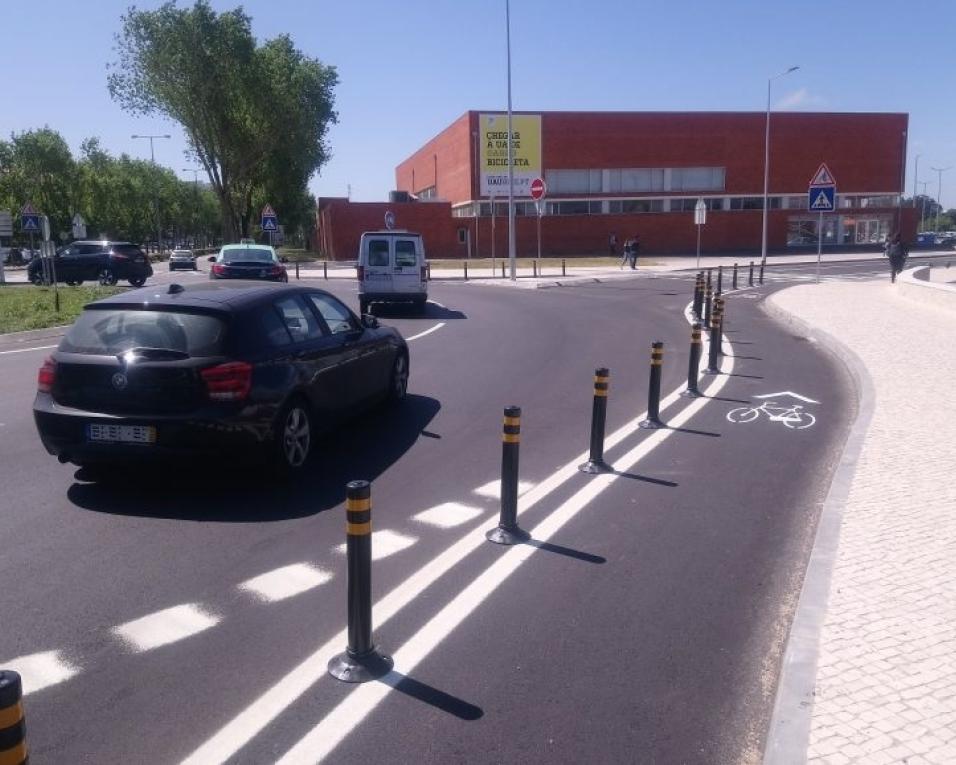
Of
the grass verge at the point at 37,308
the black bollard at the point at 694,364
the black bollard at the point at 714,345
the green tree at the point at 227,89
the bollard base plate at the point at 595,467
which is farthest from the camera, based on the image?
the green tree at the point at 227,89

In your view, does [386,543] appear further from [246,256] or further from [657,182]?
[657,182]

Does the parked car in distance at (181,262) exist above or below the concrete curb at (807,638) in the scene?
above

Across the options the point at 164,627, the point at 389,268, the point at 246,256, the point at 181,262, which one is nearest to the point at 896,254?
the point at 389,268

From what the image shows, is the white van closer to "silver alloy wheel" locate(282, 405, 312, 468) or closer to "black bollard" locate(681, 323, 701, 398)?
"black bollard" locate(681, 323, 701, 398)

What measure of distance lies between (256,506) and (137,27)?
54.6 metres

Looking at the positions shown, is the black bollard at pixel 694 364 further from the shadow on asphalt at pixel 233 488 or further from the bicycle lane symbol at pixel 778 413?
the shadow on asphalt at pixel 233 488

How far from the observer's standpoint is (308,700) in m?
3.98

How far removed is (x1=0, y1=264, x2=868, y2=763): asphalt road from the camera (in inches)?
148

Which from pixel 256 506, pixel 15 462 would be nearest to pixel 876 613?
pixel 256 506

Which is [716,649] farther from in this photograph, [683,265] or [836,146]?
[836,146]

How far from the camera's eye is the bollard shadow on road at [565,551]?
5719 mm

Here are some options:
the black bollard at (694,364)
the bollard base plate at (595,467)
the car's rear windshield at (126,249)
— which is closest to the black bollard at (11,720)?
the bollard base plate at (595,467)

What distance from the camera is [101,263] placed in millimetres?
35906

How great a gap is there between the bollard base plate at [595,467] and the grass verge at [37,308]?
1279 cm
